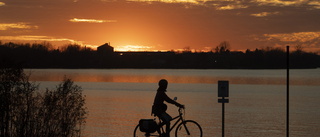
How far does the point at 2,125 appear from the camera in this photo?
47.2 ft

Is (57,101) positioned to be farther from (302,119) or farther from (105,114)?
(302,119)

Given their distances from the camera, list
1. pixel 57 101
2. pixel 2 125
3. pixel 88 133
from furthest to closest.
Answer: pixel 88 133
pixel 57 101
pixel 2 125

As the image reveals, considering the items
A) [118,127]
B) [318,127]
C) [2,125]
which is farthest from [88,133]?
[318,127]

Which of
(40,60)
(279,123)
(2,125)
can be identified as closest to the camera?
(2,125)

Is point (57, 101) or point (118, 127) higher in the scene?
point (57, 101)

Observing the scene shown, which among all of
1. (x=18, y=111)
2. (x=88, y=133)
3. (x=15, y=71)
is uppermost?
(x=15, y=71)

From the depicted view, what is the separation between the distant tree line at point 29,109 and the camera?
568 inches

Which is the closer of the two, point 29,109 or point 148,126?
point 148,126

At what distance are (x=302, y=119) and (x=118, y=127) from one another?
11056mm

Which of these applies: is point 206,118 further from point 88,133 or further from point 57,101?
point 57,101

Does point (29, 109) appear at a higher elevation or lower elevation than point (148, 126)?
higher

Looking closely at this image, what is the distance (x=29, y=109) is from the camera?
15.2m

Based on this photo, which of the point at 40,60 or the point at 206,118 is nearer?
the point at 206,118

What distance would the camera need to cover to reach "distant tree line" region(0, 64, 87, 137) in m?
14.4
